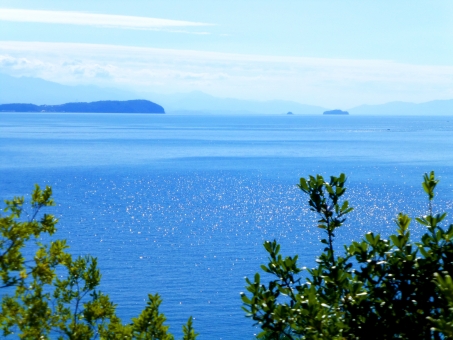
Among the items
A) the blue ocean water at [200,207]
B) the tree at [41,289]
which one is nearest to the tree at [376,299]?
the tree at [41,289]

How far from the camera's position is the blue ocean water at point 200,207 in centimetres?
3297

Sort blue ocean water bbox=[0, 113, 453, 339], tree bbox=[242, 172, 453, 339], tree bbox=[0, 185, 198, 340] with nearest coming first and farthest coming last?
tree bbox=[242, 172, 453, 339]
tree bbox=[0, 185, 198, 340]
blue ocean water bbox=[0, 113, 453, 339]

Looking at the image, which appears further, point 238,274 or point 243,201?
point 243,201

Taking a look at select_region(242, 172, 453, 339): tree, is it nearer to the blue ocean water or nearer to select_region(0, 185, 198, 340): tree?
select_region(0, 185, 198, 340): tree

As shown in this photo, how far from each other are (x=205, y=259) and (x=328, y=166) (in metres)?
45.9

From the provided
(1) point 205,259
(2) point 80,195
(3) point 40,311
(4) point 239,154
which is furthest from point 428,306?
(4) point 239,154

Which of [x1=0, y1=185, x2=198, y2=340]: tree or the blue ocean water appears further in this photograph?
the blue ocean water

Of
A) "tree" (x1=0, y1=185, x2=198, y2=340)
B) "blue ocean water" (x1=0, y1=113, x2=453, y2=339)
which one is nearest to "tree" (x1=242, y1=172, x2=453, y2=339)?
"tree" (x1=0, y1=185, x2=198, y2=340)

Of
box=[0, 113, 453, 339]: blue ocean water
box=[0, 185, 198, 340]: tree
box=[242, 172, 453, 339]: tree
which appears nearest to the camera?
box=[242, 172, 453, 339]: tree

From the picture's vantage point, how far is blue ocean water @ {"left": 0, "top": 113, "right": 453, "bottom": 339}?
32969 millimetres

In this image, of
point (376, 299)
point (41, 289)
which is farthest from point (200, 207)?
point (376, 299)

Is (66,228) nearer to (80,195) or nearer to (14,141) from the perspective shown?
(80,195)

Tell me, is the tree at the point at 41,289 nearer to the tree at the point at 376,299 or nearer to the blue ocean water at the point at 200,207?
the tree at the point at 376,299

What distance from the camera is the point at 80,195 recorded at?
2282 inches
